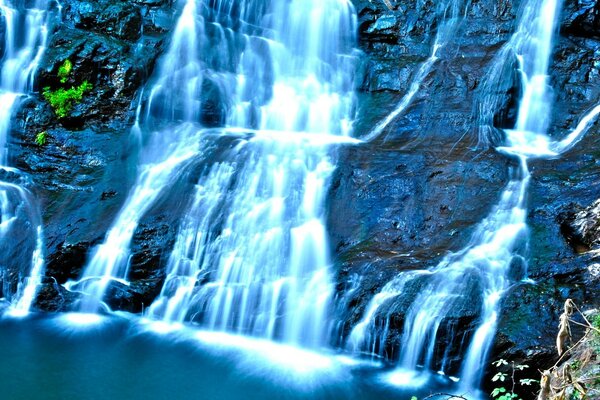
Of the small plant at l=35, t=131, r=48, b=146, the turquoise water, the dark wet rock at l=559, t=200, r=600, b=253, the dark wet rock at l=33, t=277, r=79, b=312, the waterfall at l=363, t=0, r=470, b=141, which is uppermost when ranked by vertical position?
the waterfall at l=363, t=0, r=470, b=141

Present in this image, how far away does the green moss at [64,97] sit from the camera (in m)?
13.4

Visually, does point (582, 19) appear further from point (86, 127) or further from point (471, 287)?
point (86, 127)

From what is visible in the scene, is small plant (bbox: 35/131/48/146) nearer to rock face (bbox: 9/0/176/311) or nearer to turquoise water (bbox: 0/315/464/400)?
rock face (bbox: 9/0/176/311)

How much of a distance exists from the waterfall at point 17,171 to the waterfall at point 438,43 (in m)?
6.92

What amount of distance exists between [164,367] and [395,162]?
5654mm

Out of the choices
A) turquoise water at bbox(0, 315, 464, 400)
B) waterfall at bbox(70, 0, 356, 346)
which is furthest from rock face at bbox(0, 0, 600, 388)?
turquoise water at bbox(0, 315, 464, 400)

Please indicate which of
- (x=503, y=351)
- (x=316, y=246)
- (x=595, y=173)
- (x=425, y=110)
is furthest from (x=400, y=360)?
(x=425, y=110)

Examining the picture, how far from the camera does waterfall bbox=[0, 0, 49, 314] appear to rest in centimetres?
1080

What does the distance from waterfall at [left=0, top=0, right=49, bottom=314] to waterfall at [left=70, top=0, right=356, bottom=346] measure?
98 centimetres

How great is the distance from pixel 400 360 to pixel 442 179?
12.2 ft

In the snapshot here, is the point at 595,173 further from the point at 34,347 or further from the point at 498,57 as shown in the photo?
the point at 34,347

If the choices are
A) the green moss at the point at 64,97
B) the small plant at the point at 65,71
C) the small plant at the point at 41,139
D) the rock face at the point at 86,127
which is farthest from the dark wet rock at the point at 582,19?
the small plant at the point at 41,139

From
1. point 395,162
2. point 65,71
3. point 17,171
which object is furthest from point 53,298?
point 395,162

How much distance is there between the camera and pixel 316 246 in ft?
35.1
